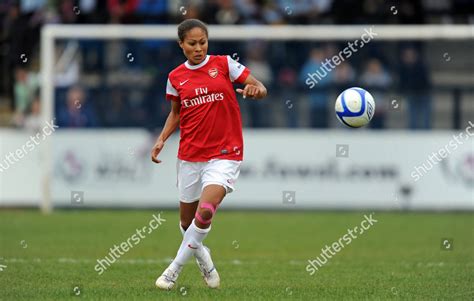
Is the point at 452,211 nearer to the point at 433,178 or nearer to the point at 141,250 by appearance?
the point at 433,178

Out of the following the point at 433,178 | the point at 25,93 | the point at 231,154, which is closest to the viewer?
the point at 231,154

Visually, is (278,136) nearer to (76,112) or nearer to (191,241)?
(76,112)

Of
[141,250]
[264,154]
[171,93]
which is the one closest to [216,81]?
[171,93]

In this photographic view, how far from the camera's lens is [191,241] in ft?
32.6

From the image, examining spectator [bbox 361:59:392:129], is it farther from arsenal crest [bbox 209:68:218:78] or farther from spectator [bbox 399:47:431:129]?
arsenal crest [bbox 209:68:218:78]

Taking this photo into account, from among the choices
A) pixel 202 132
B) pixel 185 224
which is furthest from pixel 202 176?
pixel 185 224

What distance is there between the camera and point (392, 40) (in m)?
22.5

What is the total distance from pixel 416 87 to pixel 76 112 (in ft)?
25.1

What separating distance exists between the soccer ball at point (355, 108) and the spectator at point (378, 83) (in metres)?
11.5

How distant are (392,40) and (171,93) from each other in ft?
42.6
